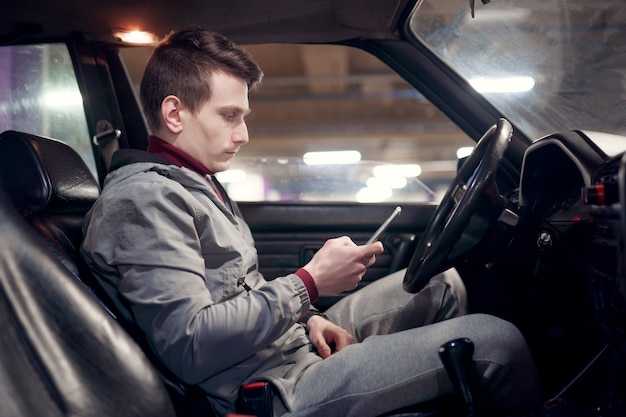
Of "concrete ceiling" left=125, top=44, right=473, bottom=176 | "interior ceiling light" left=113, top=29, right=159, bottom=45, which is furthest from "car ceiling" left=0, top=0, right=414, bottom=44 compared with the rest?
"concrete ceiling" left=125, top=44, right=473, bottom=176

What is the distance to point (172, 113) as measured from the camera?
1.35 m

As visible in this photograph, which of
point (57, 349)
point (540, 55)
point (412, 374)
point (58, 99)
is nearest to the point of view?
point (57, 349)

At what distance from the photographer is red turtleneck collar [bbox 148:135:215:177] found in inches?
53.0

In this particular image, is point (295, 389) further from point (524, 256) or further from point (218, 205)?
point (524, 256)

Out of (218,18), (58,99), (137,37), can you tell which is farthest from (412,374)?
(58,99)

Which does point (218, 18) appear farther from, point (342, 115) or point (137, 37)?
point (342, 115)

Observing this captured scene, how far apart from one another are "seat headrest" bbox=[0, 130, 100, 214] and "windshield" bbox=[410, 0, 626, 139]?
3.87 feet

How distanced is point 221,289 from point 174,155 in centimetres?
34

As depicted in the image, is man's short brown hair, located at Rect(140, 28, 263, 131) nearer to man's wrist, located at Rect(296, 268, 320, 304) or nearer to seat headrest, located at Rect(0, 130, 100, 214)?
seat headrest, located at Rect(0, 130, 100, 214)

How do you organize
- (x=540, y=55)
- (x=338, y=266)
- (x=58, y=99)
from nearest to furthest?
(x=338, y=266)
(x=540, y=55)
(x=58, y=99)

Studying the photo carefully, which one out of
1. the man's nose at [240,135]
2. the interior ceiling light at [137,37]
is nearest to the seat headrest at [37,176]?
the man's nose at [240,135]

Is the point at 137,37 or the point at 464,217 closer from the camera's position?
the point at 464,217

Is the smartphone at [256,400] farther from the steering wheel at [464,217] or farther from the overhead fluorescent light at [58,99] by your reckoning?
the overhead fluorescent light at [58,99]

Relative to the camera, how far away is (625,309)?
1.03 metres
